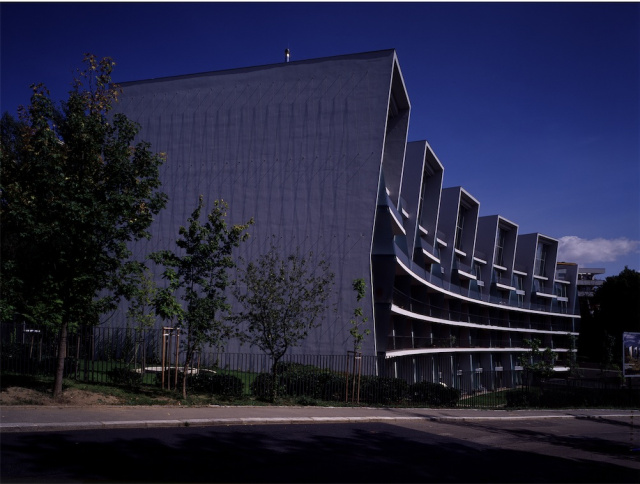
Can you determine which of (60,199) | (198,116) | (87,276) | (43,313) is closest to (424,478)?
(87,276)

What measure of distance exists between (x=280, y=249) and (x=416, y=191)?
1323 cm

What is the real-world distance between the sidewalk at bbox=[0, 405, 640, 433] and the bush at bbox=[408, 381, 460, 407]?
327 centimetres

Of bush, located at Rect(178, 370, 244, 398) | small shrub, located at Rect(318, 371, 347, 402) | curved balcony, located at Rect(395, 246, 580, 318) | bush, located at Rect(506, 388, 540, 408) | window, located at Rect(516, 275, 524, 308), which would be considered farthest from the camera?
window, located at Rect(516, 275, 524, 308)

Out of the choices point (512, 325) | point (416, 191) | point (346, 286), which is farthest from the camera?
point (512, 325)

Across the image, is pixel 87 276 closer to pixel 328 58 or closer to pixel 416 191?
pixel 328 58

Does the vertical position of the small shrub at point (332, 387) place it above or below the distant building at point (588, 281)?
below

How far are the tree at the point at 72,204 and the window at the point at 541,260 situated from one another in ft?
229

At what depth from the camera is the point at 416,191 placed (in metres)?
38.5

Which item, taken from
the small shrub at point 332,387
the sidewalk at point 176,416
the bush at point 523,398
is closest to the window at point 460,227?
the bush at point 523,398

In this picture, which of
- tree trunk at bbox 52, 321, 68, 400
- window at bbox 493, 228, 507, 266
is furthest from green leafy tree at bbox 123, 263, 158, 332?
window at bbox 493, 228, 507, 266

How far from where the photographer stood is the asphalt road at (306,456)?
840cm

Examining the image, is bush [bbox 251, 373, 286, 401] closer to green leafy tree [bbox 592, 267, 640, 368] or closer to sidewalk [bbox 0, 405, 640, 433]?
sidewalk [bbox 0, 405, 640, 433]

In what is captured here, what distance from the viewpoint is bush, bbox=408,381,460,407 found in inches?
931

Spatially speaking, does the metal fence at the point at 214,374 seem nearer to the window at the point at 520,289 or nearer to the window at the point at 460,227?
the window at the point at 460,227
